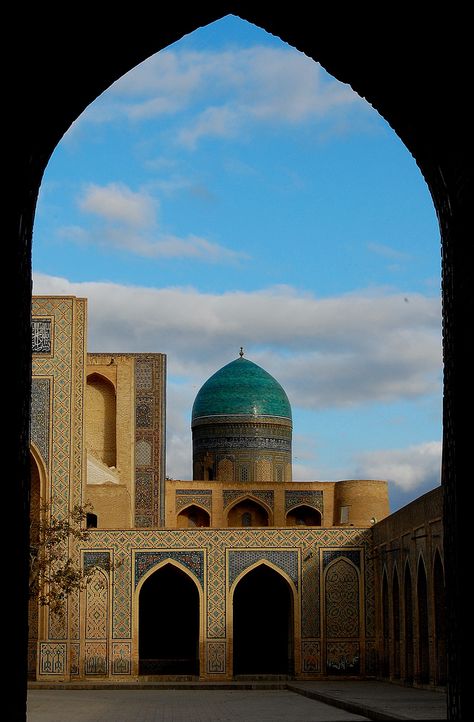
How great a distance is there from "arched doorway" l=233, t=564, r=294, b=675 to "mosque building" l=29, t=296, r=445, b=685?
1.1 inches

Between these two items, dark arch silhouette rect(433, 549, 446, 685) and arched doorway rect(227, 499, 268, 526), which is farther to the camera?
arched doorway rect(227, 499, 268, 526)

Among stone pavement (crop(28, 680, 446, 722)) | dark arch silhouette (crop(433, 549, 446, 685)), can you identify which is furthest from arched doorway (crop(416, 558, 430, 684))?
dark arch silhouette (crop(433, 549, 446, 685))

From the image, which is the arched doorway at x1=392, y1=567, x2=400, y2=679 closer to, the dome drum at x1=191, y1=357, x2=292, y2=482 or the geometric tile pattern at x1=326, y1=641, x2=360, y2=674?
the geometric tile pattern at x1=326, y1=641, x2=360, y2=674

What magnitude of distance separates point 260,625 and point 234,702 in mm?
9319

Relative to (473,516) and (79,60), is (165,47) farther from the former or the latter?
(473,516)

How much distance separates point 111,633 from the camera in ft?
65.4

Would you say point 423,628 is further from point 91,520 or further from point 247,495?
point 247,495

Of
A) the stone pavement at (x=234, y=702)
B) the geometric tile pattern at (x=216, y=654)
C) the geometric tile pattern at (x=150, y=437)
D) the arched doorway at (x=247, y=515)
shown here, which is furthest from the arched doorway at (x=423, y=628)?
the arched doorway at (x=247, y=515)

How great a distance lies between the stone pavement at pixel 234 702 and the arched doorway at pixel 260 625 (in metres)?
5.12

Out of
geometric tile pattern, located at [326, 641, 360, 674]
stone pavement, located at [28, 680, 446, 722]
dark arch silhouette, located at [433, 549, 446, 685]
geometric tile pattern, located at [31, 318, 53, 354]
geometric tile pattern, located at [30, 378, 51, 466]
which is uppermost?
geometric tile pattern, located at [31, 318, 53, 354]

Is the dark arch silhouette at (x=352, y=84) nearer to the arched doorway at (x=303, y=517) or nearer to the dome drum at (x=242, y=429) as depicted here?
the arched doorway at (x=303, y=517)

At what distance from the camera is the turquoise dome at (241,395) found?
29922 millimetres

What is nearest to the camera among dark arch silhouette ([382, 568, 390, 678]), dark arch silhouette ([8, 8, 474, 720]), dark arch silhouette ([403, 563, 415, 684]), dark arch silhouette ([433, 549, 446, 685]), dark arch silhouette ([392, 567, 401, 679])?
dark arch silhouette ([8, 8, 474, 720])

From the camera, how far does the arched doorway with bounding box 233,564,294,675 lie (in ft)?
80.2
